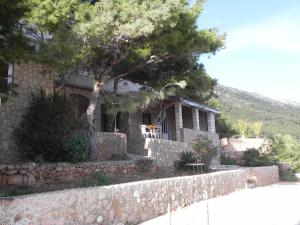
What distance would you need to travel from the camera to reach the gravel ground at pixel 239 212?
10.4 m

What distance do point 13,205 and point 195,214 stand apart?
249 inches

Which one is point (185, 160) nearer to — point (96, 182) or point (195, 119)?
point (96, 182)

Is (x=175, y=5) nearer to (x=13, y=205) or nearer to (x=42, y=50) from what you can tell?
(x=42, y=50)

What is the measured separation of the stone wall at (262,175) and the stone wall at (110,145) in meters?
7.92

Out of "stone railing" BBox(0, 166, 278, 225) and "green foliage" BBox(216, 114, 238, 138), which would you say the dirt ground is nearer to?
"stone railing" BBox(0, 166, 278, 225)

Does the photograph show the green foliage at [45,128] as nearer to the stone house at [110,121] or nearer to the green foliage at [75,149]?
the green foliage at [75,149]

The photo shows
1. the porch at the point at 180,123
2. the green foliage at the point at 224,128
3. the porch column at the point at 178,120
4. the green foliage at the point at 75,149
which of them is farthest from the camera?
the green foliage at the point at 224,128

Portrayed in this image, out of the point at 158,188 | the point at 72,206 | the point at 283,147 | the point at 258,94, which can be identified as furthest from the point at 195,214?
the point at 258,94

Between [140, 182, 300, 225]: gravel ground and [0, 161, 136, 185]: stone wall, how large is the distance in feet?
11.7

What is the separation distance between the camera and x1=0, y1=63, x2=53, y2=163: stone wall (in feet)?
46.3

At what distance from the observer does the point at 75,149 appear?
46.0ft

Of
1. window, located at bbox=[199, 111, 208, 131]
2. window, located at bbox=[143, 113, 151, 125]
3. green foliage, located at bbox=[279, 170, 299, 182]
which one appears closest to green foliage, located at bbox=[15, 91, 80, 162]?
window, located at bbox=[143, 113, 151, 125]

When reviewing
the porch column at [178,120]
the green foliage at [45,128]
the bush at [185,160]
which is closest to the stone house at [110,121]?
the porch column at [178,120]

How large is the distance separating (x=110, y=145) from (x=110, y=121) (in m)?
3.47
